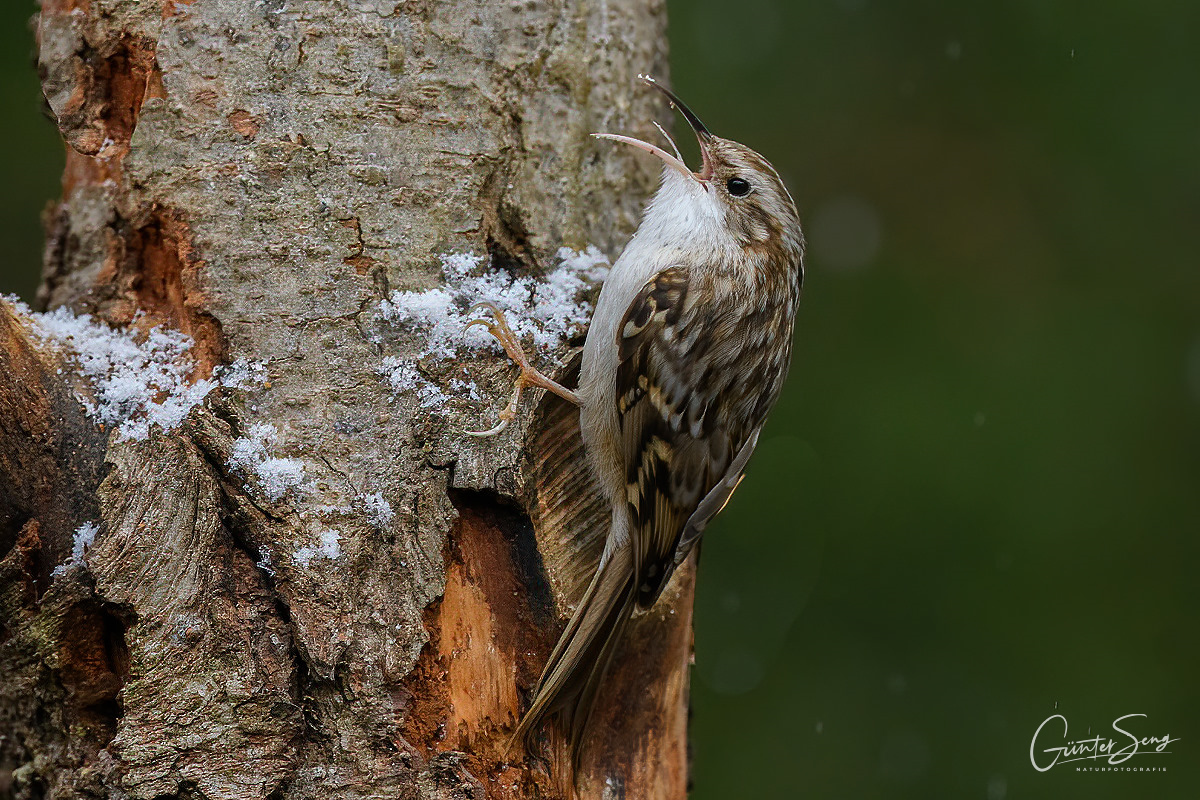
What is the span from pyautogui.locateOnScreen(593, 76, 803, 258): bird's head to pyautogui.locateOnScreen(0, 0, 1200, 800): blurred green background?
1.21 m

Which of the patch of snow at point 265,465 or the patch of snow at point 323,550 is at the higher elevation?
the patch of snow at point 265,465

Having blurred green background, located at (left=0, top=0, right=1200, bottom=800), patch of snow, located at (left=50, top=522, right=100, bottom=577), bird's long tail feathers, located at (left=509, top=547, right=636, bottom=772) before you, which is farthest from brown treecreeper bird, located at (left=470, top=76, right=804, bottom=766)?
blurred green background, located at (left=0, top=0, right=1200, bottom=800)

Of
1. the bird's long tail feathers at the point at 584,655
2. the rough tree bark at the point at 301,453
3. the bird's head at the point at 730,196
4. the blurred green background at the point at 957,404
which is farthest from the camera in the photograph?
the blurred green background at the point at 957,404

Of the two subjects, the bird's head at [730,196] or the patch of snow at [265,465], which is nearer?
the patch of snow at [265,465]

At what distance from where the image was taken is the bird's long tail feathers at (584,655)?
1877 millimetres

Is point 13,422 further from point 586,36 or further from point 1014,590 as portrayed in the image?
point 1014,590

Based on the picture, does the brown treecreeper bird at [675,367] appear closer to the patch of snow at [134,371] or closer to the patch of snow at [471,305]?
the patch of snow at [471,305]

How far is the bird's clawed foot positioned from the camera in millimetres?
1982

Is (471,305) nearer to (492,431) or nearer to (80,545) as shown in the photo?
(492,431)

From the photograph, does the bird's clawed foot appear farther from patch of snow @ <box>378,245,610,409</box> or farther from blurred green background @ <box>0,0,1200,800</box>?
blurred green background @ <box>0,0,1200,800</box>

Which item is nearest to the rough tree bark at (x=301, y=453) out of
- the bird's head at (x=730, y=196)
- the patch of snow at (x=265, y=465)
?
the patch of snow at (x=265, y=465)

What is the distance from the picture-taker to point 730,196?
2.51 metres

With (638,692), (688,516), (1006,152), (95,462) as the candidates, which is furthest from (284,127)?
(1006,152)

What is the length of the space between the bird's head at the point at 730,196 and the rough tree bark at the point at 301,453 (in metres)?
0.24
